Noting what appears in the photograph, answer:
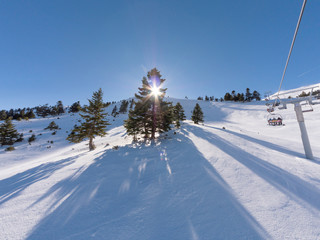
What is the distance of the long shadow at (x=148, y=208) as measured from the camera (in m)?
2.83

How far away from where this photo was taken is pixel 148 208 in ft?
11.9

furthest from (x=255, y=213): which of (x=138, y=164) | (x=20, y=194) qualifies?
(x=20, y=194)

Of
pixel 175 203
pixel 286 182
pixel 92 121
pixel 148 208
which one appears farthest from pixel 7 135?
pixel 286 182

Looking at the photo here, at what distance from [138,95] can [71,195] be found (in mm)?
11695

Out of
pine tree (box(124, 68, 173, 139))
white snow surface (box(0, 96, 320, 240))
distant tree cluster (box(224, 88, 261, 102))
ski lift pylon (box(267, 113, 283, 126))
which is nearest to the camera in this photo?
white snow surface (box(0, 96, 320, 240))

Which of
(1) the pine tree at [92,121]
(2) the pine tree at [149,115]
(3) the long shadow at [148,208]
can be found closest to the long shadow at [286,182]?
(3) the long shadow at [148,208]

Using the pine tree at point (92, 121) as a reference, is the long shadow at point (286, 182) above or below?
below

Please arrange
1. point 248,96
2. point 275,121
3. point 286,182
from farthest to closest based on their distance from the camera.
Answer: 1. point 248,96
2. point 275,121
3. point 286,182

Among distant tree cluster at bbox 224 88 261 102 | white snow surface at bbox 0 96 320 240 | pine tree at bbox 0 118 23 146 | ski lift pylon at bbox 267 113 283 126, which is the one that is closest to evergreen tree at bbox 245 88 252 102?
distant tree cluster at bbox 224 88 261 102

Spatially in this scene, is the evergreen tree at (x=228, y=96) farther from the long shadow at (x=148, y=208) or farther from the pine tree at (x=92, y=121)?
the long shadow at (x=148, y=208)

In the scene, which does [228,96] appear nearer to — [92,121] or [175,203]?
[92,121]

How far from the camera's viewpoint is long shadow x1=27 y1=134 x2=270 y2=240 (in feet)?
9.27

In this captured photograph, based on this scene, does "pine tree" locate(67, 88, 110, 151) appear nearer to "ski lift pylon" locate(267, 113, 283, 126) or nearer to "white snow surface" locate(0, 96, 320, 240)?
"white snow surface" locate(0, 96, 320, 240)

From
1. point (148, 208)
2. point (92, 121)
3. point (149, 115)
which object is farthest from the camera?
point (92, 121)
